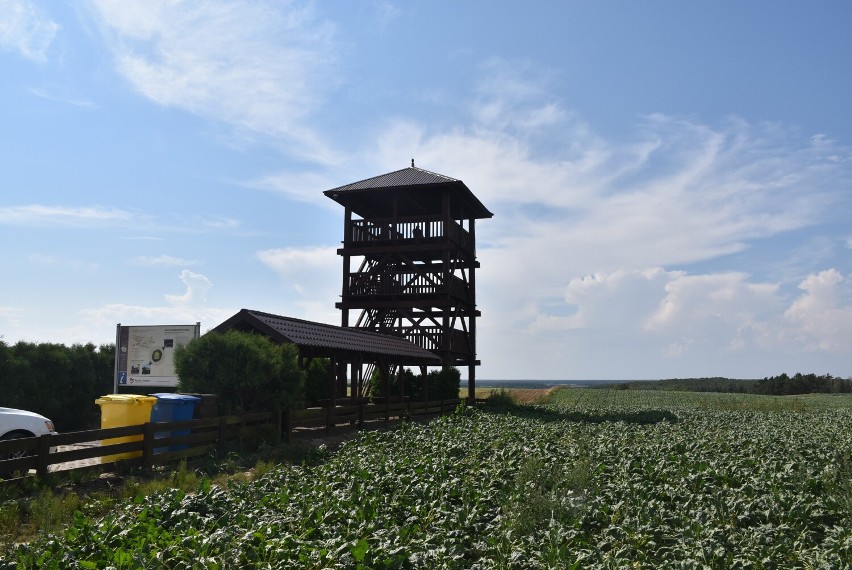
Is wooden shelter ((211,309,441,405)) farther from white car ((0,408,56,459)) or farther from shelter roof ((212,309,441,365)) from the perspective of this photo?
white car ((0,408,56,459))

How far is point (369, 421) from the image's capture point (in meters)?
21.4

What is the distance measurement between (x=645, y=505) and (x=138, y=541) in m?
5.95

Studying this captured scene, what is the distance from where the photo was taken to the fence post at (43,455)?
10648 millimetres

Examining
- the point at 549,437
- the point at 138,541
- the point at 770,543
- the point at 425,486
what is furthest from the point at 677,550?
the point at 549,437

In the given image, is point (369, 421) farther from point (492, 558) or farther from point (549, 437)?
point (492, 558)

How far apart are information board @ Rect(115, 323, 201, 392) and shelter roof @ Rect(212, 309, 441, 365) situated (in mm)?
2210

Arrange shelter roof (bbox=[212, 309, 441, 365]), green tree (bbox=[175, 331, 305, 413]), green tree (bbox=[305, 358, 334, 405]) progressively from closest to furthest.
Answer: green tree (bbox=[175, 331, 305, 413]) → shelter roof (bbox=[212, 309, 441, 365]) → green tree (bbox=[305, 358, 334, 405])

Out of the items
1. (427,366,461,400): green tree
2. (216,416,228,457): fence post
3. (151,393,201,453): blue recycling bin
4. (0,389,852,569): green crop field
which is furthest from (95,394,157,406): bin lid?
(427,366,461,400): green tree

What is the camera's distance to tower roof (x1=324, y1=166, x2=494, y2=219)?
95.1ft

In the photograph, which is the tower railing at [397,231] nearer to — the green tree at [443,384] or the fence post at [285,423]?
the green tree at [443,384]

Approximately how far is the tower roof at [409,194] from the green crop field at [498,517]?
16.9 m

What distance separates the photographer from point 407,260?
98.5ft

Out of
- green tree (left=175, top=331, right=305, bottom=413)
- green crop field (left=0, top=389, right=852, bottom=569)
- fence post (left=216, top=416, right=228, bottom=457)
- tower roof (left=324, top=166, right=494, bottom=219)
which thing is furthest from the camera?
tower roof (left=324, top=166, right=494, bottom=219)

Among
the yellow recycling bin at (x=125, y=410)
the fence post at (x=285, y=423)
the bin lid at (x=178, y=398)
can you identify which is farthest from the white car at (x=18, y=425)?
the fence post at (x=285, y=423)
